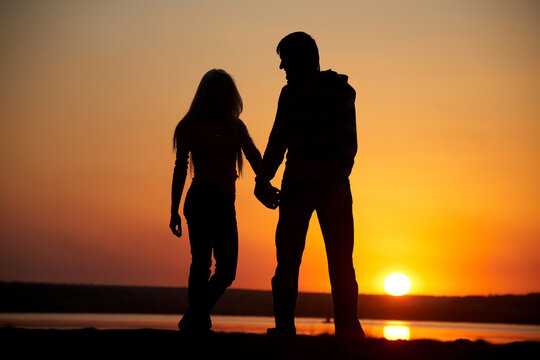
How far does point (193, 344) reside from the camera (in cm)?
543

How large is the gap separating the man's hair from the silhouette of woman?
70 centimetres

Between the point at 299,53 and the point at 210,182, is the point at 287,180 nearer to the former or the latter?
the point at 210,182

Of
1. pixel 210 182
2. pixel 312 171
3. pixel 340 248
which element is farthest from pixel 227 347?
pixel 210 182

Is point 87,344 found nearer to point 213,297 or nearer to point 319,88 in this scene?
point 213,297

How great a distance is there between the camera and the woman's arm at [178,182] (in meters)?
7.31

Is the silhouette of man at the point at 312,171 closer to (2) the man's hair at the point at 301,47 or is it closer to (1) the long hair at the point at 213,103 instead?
(2) the man's hair at the point at 301,47

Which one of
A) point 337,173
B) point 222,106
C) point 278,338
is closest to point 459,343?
point 278,338

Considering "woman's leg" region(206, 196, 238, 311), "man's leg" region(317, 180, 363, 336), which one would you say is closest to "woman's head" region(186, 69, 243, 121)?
"woman's leg" region(206, 196, 238, 311)

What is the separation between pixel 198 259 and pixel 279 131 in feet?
4.45

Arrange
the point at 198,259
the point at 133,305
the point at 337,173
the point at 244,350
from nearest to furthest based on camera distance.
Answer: the point at 244,350 → the point at 337,173 → the point at 198,259 → the point at 133,305

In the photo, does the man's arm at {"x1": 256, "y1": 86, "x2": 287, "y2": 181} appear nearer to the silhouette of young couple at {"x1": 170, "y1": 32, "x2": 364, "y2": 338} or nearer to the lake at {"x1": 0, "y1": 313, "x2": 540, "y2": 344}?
the silhouette of young couple at {"x1": 170, "y1": 32, "x2": 364, "y2": 338}

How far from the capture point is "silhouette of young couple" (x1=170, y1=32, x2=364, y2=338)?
668 centimetres

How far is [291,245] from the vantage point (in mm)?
6754

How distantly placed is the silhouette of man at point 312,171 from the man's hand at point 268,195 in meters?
0.13
